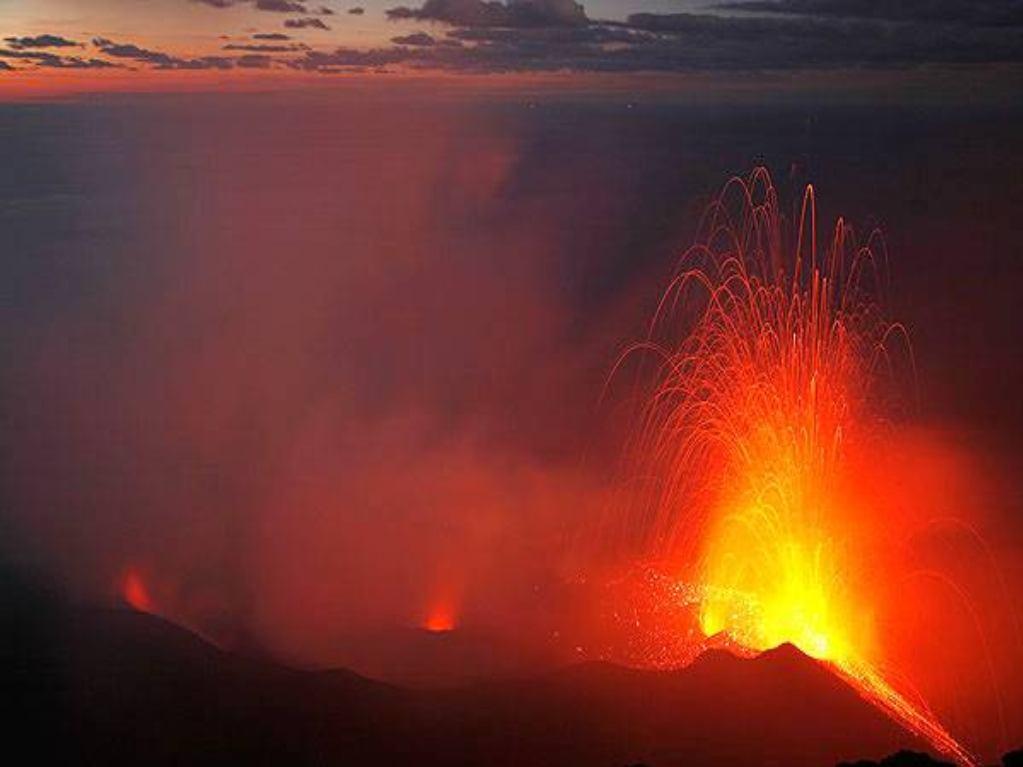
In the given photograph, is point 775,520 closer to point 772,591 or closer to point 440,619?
point 772,591

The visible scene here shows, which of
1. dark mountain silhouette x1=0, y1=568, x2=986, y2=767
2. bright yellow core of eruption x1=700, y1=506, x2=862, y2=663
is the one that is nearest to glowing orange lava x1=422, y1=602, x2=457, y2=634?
dark mountain silhouette x1=0, y1=568, x2=986, y2=767

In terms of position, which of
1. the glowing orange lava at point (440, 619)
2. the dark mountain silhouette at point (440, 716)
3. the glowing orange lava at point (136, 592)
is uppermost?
the dark mountain silhouette at point (440, 716)

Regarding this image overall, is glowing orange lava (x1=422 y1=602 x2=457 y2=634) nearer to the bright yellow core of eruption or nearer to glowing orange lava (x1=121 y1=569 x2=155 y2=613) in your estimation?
the bright yellow core of eruption

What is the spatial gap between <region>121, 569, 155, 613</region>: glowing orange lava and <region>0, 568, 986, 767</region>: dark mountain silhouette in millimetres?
4467

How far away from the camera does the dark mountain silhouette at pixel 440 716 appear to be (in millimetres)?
14320

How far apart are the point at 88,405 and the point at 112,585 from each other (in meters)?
26.1

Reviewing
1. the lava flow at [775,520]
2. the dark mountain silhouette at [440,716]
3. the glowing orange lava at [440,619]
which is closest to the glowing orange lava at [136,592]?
the dark mountain silhouette at [440,716]

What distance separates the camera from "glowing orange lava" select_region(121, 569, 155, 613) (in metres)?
21.0

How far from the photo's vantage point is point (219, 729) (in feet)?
→ 48.8

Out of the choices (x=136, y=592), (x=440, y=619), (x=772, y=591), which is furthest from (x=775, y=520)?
(x=136, y=592)

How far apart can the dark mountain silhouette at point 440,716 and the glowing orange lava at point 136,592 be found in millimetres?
4467

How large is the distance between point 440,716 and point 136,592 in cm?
939

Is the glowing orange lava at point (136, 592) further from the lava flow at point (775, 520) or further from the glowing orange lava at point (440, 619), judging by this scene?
the lava flow at point (775, 520)

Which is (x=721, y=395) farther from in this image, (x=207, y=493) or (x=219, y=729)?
(x=207, y=493)
